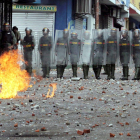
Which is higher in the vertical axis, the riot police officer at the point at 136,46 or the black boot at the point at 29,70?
the riot police officer at the point at 136,46

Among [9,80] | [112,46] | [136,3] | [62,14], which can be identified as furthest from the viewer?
[136,3]

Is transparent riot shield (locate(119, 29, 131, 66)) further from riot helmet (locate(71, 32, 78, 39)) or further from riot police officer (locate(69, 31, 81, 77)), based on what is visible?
riot helmet (locate(71, 32, 78, 39))

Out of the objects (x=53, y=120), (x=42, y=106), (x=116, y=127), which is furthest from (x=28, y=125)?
(x=42, y=106)

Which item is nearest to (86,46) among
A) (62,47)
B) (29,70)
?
(62,47)

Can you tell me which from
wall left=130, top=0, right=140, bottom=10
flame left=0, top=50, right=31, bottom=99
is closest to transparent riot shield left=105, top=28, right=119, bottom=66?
flame left=0, top=50, right=31, bottom=99

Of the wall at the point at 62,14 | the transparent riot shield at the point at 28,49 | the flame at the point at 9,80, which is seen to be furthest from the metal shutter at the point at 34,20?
the flame at the point at 9,80

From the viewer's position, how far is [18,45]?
18.1 metres

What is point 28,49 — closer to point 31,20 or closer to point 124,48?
point 124,48

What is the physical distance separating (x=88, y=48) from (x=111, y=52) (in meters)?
0.92

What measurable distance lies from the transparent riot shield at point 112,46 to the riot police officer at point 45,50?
2.31 m

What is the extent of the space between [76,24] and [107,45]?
1203 centimetres

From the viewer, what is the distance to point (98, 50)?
17234mm

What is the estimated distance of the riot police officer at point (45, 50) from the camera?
57.7 feet

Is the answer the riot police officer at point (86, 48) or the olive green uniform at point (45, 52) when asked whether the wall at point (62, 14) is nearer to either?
the olive green uniform at point (45, 52)
